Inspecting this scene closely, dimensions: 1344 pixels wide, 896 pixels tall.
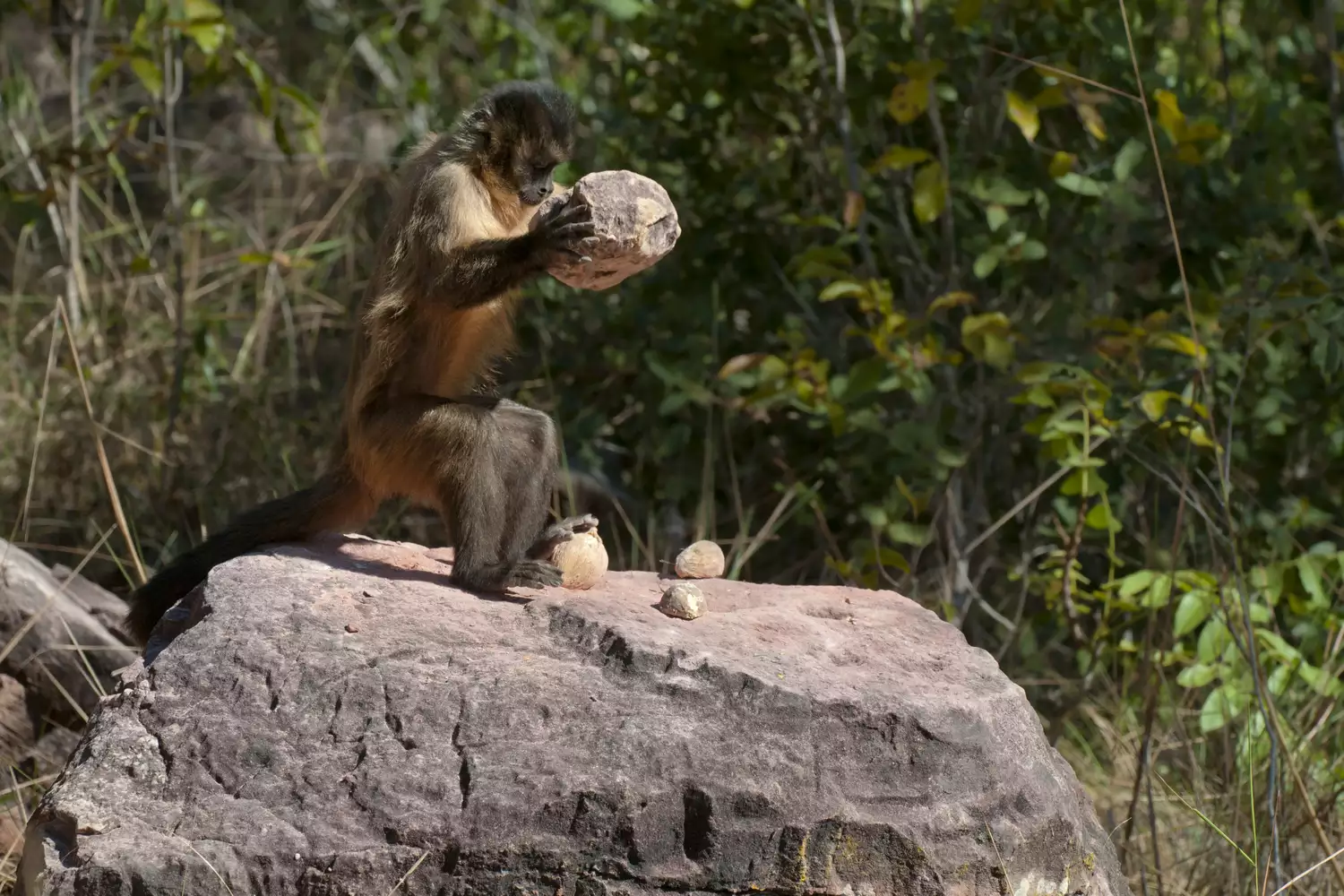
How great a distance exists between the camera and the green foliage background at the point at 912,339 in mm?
4520

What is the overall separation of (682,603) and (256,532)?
119cm

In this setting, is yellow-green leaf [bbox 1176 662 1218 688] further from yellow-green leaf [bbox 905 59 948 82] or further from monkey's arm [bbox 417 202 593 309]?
monkey's arm [bbox 417 202 593 309]

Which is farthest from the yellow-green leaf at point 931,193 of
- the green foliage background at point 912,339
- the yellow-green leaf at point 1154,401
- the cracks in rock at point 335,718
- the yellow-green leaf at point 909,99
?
the cracks in rock at point 335,718

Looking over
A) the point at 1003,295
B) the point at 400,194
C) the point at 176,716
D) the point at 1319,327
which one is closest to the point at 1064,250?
the point at 1003,295

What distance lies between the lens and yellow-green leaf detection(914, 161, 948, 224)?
4473 millimetres

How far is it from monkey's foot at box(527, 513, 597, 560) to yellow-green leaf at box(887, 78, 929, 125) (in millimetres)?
1585

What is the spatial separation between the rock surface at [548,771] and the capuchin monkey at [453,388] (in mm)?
536

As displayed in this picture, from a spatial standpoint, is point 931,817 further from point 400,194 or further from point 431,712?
point 400,194

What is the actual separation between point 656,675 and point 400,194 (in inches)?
69.3

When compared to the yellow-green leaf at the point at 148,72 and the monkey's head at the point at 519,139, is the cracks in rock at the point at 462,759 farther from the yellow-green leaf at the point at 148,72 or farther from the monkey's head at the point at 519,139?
the yellow-green leaf at the point at 148,72

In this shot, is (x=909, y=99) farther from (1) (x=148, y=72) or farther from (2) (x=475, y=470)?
(1) (x=148, y=72)

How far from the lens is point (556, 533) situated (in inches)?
151

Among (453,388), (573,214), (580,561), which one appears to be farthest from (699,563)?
(573,214)

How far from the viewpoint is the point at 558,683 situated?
2920 millimetres
